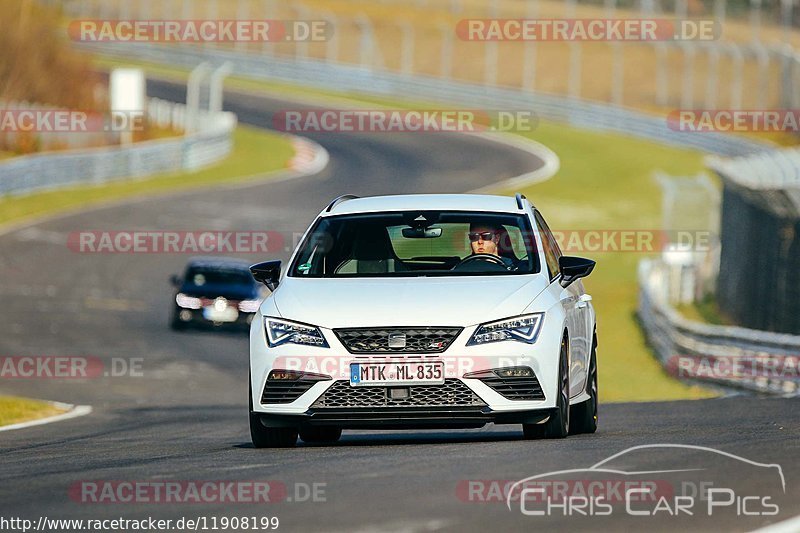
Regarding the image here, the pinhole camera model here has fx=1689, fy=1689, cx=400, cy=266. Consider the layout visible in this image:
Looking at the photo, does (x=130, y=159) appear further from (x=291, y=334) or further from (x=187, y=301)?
(x=291, y=334)

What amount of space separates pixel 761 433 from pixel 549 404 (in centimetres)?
157

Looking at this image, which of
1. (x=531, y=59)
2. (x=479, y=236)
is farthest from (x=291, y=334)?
(x=531, y=59)

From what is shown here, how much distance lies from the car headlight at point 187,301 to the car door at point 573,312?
1665 centimetres

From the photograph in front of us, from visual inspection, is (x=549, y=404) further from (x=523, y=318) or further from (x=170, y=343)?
(x=170, y=343)

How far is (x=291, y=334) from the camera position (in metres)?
10.6

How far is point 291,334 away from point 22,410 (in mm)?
8373

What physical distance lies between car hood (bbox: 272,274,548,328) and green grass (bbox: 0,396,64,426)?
6.78 m

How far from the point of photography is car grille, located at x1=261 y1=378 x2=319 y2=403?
1049 cm

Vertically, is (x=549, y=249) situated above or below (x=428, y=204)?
below

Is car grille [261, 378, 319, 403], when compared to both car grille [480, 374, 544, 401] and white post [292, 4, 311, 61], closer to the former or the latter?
car grille [480, 374, 544, 401]

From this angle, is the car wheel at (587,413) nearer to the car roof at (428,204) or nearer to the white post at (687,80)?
the car roof at (428,204)

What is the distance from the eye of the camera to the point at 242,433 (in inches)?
543

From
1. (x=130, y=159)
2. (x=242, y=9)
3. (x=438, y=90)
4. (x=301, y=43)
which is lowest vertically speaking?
(x=301, y=43)

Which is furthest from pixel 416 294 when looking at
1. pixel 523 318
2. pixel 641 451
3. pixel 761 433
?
pixel 761 433
